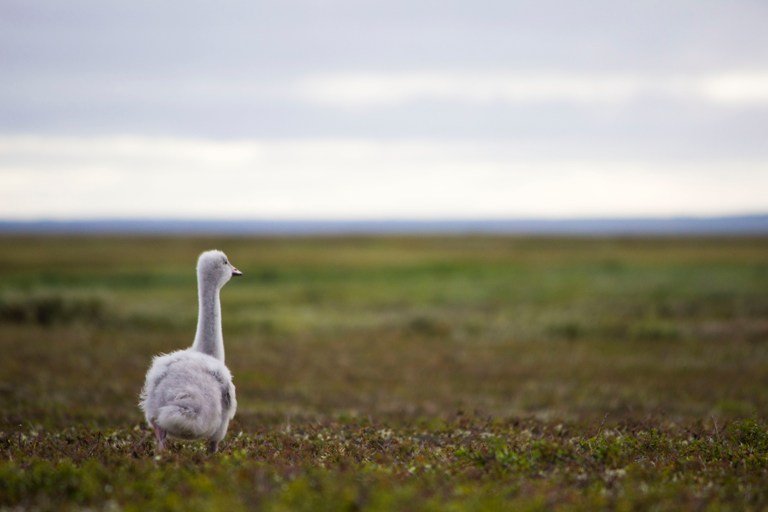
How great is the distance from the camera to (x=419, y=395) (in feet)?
66.4

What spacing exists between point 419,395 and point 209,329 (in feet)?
37.3

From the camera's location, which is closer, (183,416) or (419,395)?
(183,416)

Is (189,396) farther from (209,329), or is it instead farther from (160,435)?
(209,329)

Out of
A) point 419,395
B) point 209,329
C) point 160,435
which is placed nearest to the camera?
point 160,435

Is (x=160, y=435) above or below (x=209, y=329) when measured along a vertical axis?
below

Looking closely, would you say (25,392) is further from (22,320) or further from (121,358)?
(22,320)

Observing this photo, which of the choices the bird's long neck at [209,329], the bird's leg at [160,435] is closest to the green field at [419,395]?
the bird's leg at [160,435]

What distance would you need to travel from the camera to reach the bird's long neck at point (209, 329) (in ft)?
32.2

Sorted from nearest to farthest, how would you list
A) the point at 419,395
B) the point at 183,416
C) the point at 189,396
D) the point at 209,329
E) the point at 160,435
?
the point at 183,416 → the point at 189,396 → the point at 160,435 → the point at 209,329 → the point at 419,395

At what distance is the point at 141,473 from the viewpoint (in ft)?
23.5

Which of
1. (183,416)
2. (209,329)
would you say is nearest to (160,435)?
(183,416)

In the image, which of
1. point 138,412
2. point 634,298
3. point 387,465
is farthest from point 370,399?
point 634,298

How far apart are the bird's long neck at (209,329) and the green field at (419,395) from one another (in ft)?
4.38

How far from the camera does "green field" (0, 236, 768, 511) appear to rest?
273 inches
